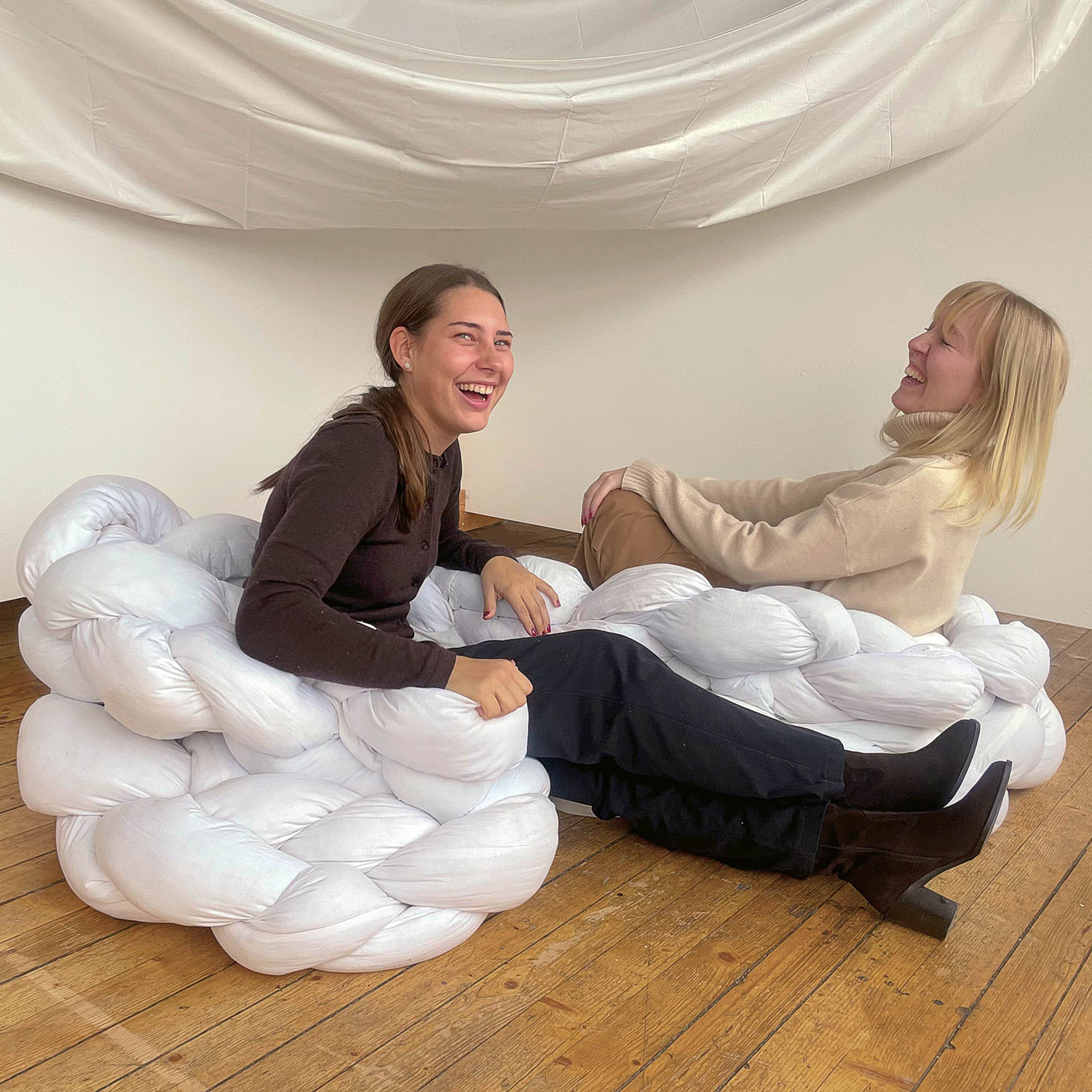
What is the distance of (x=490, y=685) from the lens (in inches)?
44.3

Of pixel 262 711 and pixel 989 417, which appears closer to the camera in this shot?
pixel 262 711

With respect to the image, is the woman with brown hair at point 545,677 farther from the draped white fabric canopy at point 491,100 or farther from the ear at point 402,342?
the draped white fabric canopy at point 491,100

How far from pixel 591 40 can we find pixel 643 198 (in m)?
0.34

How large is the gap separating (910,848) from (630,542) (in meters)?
0.79

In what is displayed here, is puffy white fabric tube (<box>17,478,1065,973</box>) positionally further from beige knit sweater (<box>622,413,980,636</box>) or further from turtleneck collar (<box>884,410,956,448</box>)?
turtleneck collar (<box>884,410,956,448</box>)

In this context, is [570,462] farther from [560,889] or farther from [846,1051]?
[846,1051]

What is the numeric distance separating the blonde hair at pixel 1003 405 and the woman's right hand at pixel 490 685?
2.63ft

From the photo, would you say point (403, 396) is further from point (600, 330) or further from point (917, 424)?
point (600, 330)

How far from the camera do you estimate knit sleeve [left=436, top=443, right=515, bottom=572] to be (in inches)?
63.9

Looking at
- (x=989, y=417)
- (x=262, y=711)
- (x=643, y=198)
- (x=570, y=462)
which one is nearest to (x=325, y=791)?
(x=262, y=711)

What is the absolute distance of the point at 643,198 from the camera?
222cm

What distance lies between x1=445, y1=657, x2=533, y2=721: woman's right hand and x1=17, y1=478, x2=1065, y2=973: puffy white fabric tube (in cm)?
1

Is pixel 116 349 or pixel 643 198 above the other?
pixel 643 198

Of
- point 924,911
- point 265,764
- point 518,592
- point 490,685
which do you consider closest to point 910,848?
point 924,911
